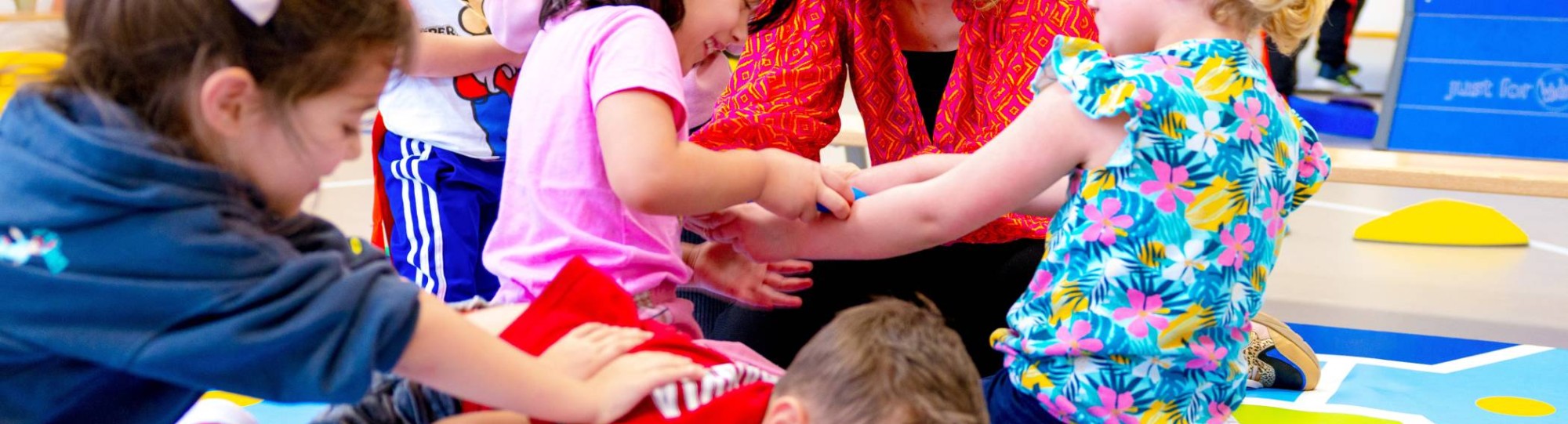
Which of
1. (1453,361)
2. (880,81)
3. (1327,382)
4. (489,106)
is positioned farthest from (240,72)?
(1453,361)

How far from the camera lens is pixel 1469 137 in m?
4.71

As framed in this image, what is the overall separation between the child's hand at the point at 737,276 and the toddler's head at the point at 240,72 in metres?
0.63

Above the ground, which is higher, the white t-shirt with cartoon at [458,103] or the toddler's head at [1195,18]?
the toddler's head at [1195,18]

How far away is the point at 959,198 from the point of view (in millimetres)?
1374

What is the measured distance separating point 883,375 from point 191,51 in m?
0.56

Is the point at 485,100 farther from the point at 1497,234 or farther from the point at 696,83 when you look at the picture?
the point at 1497,234

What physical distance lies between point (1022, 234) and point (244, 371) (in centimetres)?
111

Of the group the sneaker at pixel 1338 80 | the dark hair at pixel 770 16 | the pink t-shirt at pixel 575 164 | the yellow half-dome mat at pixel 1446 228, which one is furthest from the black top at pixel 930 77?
the sneaker at pixel 1338 80

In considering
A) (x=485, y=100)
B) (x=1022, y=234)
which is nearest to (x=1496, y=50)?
(x=1022, y=234)

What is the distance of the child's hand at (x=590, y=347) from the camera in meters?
1.11

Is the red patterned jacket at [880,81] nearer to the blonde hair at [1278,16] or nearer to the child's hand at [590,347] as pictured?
the blonde hair at [1278,16]

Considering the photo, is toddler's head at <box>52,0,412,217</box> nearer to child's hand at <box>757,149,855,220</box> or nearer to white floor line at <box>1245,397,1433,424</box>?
child's hand at <box>757,149,855,220</box>

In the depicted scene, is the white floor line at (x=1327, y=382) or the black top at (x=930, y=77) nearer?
the black top at (x=930, y=77)

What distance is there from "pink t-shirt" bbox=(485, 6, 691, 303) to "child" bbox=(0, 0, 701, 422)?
0.98 feet
